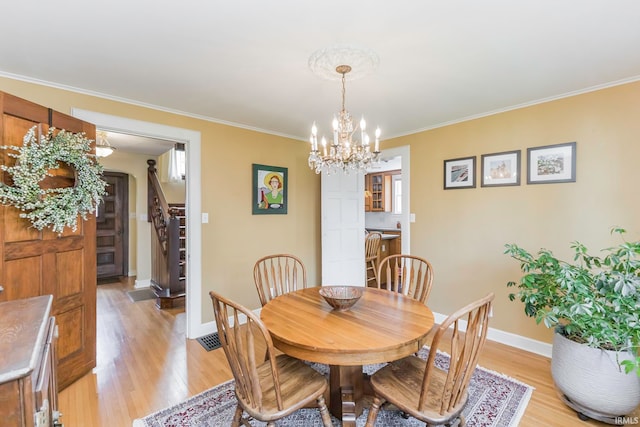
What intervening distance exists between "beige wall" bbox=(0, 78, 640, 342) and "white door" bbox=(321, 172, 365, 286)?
31cm

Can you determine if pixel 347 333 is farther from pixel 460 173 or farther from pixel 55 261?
pixel 460 173

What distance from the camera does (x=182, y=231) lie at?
4.44m

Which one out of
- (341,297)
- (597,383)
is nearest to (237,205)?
(341,297)

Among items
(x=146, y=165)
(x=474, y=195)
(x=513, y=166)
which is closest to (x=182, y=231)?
(x=146, y=165)

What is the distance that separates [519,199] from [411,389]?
224 cm

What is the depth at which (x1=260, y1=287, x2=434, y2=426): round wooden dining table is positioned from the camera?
136cm

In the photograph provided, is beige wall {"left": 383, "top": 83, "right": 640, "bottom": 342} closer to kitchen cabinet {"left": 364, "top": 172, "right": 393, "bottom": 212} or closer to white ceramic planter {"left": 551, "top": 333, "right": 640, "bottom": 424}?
white ceramic planter {"left": 551, "top": 333, "right": 640, "bottom": 424}

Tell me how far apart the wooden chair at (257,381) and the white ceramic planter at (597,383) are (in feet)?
5.31

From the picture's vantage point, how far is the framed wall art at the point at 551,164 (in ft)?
8.15

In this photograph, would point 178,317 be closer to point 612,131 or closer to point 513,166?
point 513,166

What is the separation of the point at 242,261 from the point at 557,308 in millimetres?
2906

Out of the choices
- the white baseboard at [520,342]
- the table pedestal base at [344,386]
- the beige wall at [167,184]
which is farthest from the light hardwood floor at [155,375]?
the beige wall at [167,184]

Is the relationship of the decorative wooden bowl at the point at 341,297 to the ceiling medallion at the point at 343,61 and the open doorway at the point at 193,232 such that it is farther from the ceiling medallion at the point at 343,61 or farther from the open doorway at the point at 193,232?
the open doorway at the point at 193,232

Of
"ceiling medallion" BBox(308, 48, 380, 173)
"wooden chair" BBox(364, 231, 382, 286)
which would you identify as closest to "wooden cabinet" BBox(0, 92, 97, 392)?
"ceiling medallion" BBox(308, 48, 380, 173)
